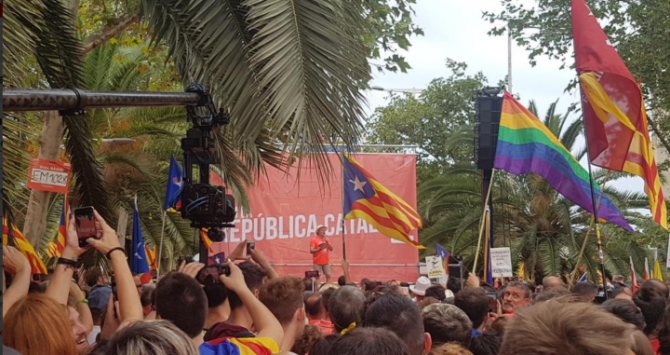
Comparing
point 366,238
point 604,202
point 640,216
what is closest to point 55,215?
point 366,238

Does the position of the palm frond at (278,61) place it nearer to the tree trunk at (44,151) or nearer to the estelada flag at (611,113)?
the tree trunk at (44,151)

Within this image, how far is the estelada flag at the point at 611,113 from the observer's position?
10.8 m

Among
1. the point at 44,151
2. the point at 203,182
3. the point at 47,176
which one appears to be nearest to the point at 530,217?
the point at 44,151

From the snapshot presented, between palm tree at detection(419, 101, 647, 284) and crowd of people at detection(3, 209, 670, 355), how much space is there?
17.4m

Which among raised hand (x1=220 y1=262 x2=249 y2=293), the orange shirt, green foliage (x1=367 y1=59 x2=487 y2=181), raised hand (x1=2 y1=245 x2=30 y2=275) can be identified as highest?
green foliage (x1=367 y1=59 x2=487 y2=181)

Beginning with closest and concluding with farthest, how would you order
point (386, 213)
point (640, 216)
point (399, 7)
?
point (399, 7) → point (386, 213) → point (640, 216)

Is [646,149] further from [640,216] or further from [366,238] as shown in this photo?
[640,216]

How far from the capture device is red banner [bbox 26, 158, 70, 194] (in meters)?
8.36

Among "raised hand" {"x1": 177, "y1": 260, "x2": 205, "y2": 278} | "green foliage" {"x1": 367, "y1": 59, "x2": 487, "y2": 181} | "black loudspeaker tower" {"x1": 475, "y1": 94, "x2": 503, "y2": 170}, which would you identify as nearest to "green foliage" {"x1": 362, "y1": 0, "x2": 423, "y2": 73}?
"black loudspeaker tower" {"x1": 475, "y1": 94, "x2": 503, "y2": 170}

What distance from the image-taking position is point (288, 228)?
19.2m

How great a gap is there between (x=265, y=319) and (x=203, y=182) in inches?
75.4

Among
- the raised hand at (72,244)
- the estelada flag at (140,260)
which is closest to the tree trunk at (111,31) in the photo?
the estelada flag at (140,260)

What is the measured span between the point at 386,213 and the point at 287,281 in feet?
32.2

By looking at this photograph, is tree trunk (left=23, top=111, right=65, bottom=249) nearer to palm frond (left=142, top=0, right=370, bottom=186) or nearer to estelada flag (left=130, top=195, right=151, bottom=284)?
estelada flag (left=130, top=195, right=151, bottom=284)
